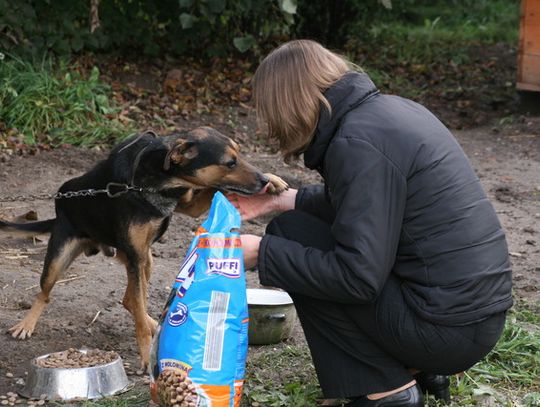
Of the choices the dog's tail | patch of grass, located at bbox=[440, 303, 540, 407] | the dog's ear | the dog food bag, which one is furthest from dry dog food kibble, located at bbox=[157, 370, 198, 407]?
the dog's tail

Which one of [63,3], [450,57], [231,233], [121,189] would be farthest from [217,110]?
[231,233]

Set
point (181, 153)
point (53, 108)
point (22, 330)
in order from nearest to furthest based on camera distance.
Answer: point (181, 153), point (22, 330), point (53, 108)

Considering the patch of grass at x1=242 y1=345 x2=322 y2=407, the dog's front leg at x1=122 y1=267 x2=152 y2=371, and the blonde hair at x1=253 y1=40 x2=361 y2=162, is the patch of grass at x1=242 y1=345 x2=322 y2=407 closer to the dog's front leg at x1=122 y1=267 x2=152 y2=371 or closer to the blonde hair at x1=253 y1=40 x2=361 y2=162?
the dog's front leg at x1=122 y1=267 x2=152 y2=371

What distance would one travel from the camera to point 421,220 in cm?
334

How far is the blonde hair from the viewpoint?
133 inches

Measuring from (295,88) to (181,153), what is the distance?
1.28 metres

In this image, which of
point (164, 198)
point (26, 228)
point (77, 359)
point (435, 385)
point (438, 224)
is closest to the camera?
point (438, 224)

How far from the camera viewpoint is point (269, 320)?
15.0ft

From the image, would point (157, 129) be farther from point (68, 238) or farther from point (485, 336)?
point (485, 336)

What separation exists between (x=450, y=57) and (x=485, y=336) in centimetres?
959

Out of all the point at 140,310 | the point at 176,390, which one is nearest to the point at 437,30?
the point at 140,310

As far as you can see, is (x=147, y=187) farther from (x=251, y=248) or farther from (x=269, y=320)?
(x=251, y=248)

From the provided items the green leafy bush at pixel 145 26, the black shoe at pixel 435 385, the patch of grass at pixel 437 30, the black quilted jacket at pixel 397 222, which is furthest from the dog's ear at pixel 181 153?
the patch of grass at pixel 437 30

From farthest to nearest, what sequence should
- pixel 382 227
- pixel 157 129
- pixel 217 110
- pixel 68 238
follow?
pixel 217 110 < pixel 157 129 < pixel 68 238 < pixel 382 227
